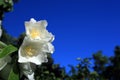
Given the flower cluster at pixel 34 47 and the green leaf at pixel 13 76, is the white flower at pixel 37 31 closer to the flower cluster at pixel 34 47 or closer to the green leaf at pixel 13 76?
the flower cluster at pixel 34 47

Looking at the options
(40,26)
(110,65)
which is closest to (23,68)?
(40,26)

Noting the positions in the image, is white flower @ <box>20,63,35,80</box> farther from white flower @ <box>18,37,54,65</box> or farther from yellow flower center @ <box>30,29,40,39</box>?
yellow flower center @ <box>30,29,40,39</box>

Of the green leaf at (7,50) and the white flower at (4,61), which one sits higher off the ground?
the green leaf at (7,50)

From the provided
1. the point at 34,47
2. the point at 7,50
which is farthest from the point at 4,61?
the point at 34,47

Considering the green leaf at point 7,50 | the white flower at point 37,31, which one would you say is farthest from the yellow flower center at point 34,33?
the green leaf at point 7,50

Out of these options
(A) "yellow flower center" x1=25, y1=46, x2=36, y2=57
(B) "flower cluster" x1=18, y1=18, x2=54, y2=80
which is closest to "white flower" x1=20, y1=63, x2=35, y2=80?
(B) "flower cluster" x1=18, y1=18, x2=54, y2=80

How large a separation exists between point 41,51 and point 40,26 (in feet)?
0.59

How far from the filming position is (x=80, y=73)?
1017 cm

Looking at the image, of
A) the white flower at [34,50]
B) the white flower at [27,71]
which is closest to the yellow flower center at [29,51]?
the white flower at [34,50]

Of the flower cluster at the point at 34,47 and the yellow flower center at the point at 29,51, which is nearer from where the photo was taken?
the flower cluster at the point at 34,47

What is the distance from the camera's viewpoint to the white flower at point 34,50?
2117 millimetres

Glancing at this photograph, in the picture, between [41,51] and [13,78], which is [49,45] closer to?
[41,51]

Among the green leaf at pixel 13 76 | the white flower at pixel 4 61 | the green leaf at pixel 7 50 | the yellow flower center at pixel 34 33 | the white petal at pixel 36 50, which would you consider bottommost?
the green leaf at pixel 13 76

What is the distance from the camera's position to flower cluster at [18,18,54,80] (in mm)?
2104
